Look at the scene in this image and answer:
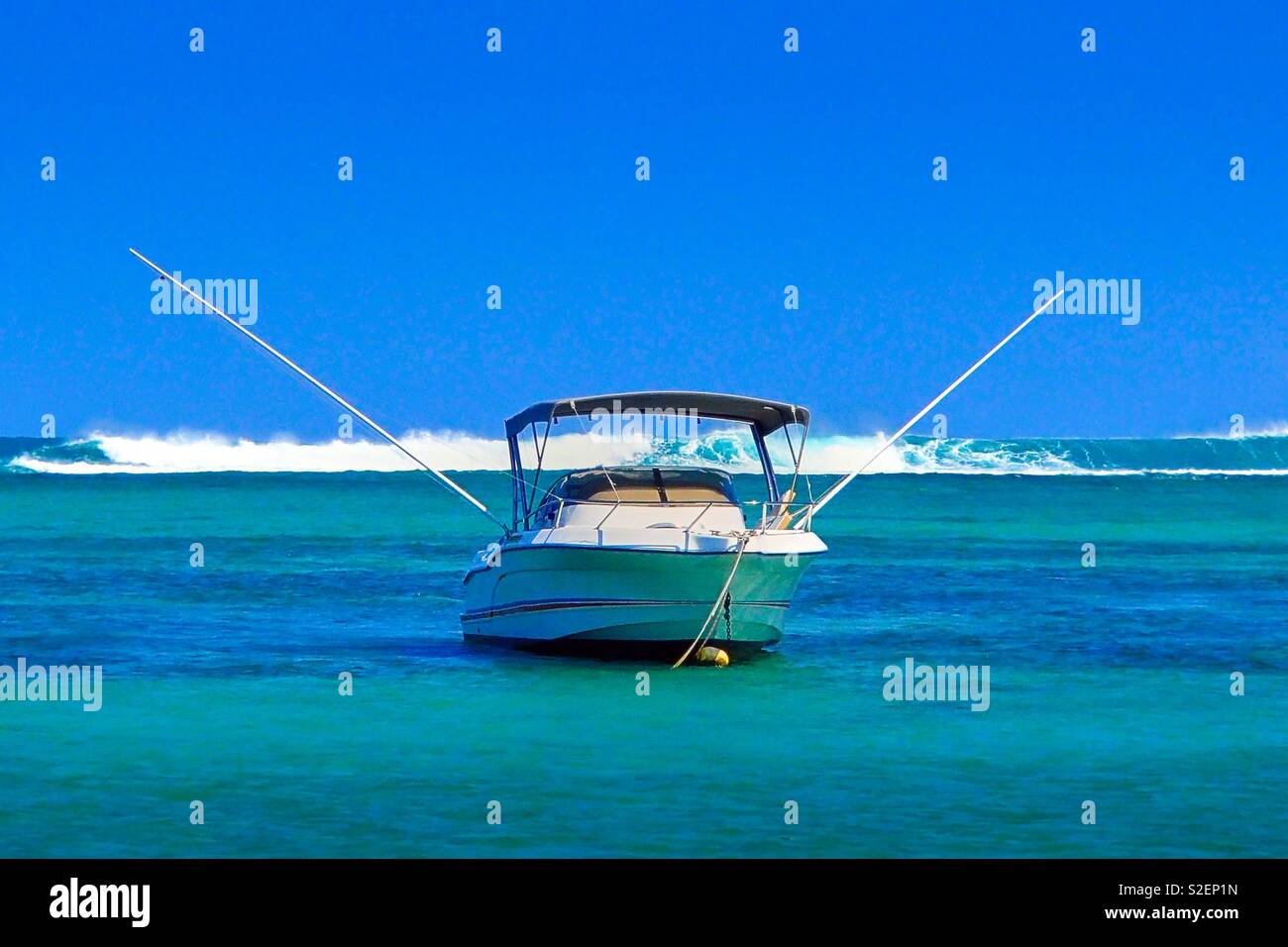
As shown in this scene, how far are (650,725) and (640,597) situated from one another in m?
3.75

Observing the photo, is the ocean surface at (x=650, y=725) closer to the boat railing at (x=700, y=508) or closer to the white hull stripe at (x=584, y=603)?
the white hull stripe at (x=584, y=603)

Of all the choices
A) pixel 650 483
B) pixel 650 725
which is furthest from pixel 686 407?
pixel 650 725

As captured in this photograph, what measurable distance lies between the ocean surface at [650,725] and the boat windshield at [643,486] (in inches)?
87.0

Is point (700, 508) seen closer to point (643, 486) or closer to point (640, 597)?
A: point (643, 486)

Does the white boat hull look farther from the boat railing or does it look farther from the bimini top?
the bimini top

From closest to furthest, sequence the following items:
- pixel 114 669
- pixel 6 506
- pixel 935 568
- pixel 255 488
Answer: pixel 114 669 → pixel 935 568 → pixel 6 506 → pixel 255 488

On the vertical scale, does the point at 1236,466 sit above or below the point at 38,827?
above

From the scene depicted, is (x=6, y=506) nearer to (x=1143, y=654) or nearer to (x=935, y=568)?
(x=935, y=568)

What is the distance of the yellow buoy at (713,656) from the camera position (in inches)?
941

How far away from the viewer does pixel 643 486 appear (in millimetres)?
24266

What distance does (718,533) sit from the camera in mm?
23031

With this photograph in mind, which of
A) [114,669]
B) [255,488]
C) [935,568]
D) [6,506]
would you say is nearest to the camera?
[114,669]
